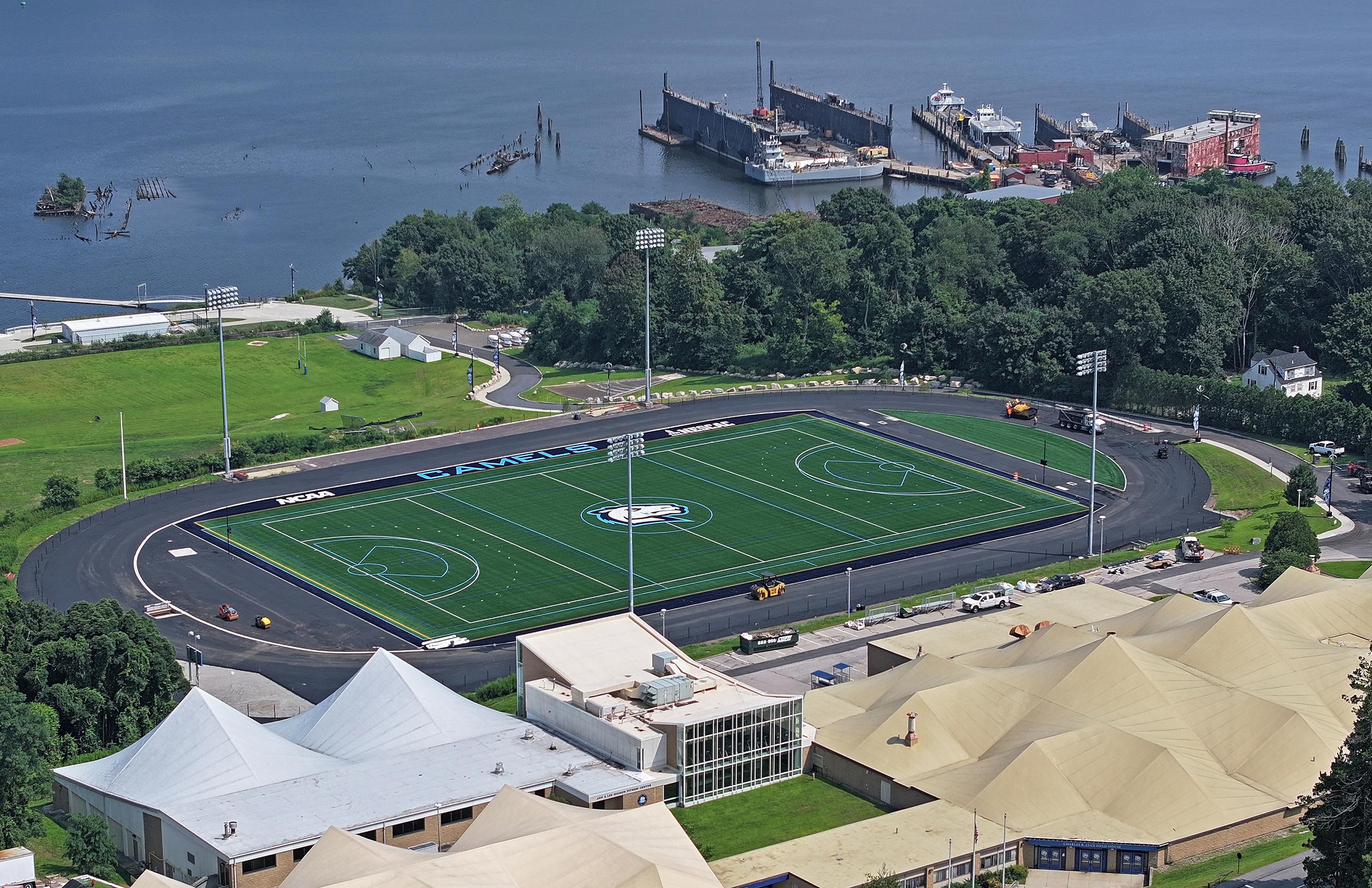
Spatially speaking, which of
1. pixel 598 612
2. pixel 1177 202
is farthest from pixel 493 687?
pixel 1177 202

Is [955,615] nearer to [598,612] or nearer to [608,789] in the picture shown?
[598,612]

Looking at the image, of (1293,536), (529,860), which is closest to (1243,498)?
(1293,536)

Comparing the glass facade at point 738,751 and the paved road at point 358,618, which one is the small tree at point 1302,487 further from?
the glass facade at point 738,751

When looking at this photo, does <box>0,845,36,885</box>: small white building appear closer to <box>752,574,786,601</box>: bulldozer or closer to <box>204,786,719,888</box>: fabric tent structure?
<box>204,786,719,888</box>: fabric tent structure

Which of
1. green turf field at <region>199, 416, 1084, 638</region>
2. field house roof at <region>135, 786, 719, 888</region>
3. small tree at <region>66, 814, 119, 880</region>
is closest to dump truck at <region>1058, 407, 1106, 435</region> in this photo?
green turf field at <region>199, 416, 1084, 638</region>

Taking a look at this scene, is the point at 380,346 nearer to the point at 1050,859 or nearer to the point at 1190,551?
the point at 1190,551

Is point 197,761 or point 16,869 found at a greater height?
point 197,761
